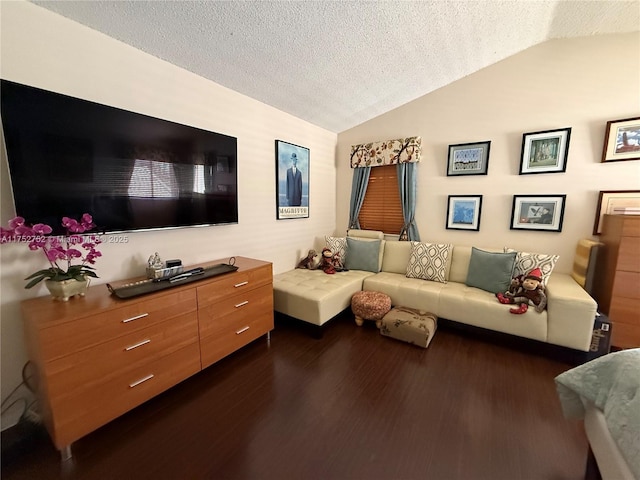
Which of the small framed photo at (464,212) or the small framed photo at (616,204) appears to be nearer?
the small framed photo at (616,204)

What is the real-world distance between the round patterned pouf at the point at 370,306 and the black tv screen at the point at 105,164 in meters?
1.64

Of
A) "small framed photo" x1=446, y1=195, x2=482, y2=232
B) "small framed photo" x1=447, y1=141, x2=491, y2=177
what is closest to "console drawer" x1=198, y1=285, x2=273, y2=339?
"small framed photo" x1=446, y1=195, x2=482, y2=232

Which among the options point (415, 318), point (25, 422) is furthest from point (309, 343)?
point (25, 422)

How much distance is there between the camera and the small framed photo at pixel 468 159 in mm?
2938

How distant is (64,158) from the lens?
144 cm

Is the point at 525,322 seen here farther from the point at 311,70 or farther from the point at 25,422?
the point at 25,422

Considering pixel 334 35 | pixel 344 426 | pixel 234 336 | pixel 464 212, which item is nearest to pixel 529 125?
pixel 464 212

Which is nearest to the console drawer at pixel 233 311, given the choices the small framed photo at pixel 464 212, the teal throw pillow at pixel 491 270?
the teal throw pillow at pixel 491 270

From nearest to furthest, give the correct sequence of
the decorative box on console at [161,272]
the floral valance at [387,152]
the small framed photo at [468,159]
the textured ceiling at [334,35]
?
1. the textured ceiling at [334,35]
2. the decorative box on console at [161,272]
3. the small framed photo at [468,159]
4. the floral valance at [387,152]

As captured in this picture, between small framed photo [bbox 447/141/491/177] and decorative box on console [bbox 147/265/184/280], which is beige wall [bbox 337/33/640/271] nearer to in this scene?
small framed photo [bbox 447/141/491/177]

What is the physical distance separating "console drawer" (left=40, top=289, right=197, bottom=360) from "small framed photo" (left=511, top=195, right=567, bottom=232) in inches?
131

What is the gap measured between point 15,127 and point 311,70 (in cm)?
208

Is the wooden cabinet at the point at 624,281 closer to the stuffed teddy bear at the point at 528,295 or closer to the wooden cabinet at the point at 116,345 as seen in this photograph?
the stuffed teddy bear at the point at 528,295

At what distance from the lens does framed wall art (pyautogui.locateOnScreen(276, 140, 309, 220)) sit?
301 cm
